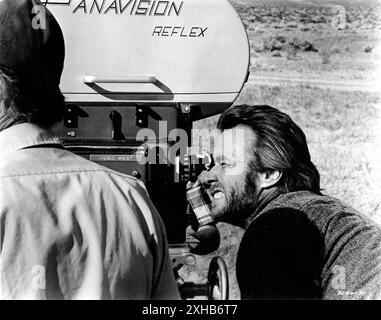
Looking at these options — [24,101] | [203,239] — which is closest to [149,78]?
[203,239]

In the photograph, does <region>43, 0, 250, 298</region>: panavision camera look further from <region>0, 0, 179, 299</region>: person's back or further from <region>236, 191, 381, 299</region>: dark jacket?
<region>0, 0, 179, 299</region>: person's back

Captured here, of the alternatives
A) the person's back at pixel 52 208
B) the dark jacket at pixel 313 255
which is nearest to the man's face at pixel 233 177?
the dark jacket at pixel 313 255

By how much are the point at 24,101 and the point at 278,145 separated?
172 centimetres

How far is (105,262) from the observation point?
1144 mm

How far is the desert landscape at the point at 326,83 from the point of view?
8.73 feet

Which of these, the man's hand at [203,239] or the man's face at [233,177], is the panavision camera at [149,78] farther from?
the man's face at [233,177]

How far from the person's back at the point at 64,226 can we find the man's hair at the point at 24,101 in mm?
25

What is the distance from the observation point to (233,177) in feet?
9.16

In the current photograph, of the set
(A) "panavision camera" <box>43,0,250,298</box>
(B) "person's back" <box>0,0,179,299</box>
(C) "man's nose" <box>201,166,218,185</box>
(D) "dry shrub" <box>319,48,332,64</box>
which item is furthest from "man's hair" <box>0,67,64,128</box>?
(D) "dry shrub" <box>319,48,332,64</box>

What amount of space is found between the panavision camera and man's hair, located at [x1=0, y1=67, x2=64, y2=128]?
3.84ft

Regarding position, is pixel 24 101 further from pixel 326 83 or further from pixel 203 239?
pixel 326 83

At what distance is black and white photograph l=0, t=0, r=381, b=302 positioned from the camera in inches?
94.5

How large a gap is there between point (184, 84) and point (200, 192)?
0.46 metres

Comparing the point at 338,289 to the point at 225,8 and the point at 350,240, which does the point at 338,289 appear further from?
the point at 225,8
